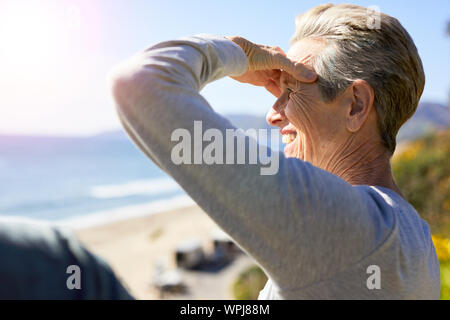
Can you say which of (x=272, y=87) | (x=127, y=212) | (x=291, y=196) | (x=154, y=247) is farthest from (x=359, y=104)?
(x=127, y=212)

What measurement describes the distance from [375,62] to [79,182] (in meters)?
49.3

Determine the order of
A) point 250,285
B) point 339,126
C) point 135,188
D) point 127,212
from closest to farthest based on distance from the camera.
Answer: point 339,126
point 250,285
point 127,212
point 135,188

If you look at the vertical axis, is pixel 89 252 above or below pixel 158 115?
below

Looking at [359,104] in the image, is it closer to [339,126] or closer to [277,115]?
[339,126]

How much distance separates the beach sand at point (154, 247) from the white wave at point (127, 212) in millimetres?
1611

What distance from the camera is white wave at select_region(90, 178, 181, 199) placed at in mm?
38344

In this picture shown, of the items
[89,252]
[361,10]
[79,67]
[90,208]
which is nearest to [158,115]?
[89,252]

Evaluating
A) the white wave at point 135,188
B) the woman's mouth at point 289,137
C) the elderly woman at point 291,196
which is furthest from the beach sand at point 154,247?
the elderly woman at point 291,196

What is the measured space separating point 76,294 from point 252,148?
21.9 inches

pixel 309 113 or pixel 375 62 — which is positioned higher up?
pixel 375 62

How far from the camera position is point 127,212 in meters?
30.3

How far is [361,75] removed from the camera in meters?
1.37
